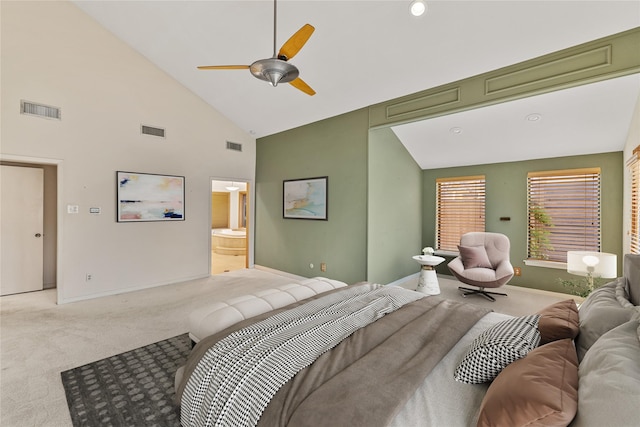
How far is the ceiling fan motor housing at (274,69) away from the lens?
213cm

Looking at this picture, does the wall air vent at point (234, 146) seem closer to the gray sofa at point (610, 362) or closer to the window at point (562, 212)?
the window at point (562, 212)

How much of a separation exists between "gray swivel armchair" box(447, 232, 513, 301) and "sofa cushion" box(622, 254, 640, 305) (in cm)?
259

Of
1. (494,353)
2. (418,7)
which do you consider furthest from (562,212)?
(494,353)

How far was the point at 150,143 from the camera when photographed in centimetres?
482

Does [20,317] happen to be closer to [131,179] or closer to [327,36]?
[131,179]

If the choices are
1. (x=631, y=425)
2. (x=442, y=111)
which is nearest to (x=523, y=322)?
(x=631, y=425)

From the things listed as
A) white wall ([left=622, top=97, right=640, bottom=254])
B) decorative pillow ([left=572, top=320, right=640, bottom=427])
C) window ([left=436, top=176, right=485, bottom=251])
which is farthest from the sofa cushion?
window ([left=436, top=176, right=485, bottom=251])

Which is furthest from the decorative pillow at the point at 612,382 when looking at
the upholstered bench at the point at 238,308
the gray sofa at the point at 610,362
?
the upholstered bench at the point at 238,308

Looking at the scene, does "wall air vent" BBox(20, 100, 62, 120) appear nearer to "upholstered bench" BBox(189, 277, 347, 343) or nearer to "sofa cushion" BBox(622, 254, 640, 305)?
"upholstered bench" BBox(189, 277, 347, 343)

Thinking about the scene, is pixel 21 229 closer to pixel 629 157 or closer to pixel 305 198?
pixel 305 198

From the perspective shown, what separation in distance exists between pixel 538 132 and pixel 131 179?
20.0ft

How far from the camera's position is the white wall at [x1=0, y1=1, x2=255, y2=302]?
3.73m

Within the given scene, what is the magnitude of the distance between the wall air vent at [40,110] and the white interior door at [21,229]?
1223 millimetres

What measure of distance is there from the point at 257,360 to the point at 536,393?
3.63 ft
